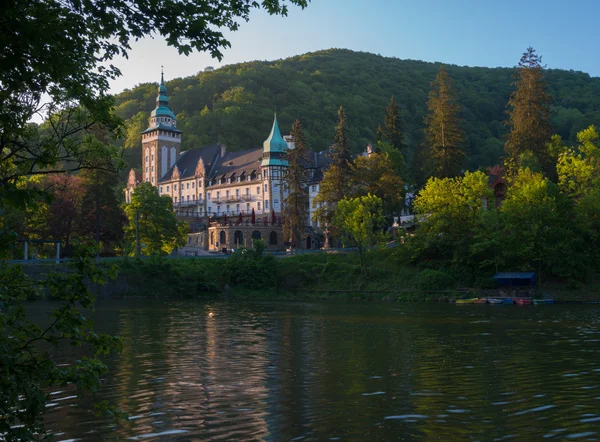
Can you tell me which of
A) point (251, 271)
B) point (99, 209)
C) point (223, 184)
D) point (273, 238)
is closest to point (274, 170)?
point (273, 238)

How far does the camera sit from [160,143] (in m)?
127

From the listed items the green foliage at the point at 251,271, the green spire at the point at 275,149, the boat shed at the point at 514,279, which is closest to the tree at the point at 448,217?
the boat shed at the point at 514,279

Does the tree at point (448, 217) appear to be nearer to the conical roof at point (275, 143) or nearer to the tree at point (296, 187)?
the tree at point (296, 187)

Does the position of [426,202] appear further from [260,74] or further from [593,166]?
[260,74]

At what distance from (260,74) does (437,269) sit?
120 meters

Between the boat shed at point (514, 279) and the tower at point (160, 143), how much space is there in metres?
81.5

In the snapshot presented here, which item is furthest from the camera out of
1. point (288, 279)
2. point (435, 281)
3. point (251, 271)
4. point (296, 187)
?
point (296, 187)

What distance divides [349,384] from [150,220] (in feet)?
226

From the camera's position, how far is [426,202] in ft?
233

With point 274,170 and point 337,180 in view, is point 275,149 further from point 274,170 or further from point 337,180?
point 337,180

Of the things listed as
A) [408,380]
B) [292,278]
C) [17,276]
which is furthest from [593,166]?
[17,276]

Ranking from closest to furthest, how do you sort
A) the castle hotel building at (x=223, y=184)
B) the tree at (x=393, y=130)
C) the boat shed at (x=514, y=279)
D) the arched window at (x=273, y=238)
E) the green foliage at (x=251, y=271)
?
the boat shed at (x=514, y=279) → the green foliage at (x=251, y=271) → the tree at (x=393, y=130) → the castle hotel building at (x=223, y=184) → the arched window at (x=273, y=238)

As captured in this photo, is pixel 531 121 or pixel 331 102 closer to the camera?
pixel 531 121

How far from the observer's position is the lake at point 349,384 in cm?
1321
